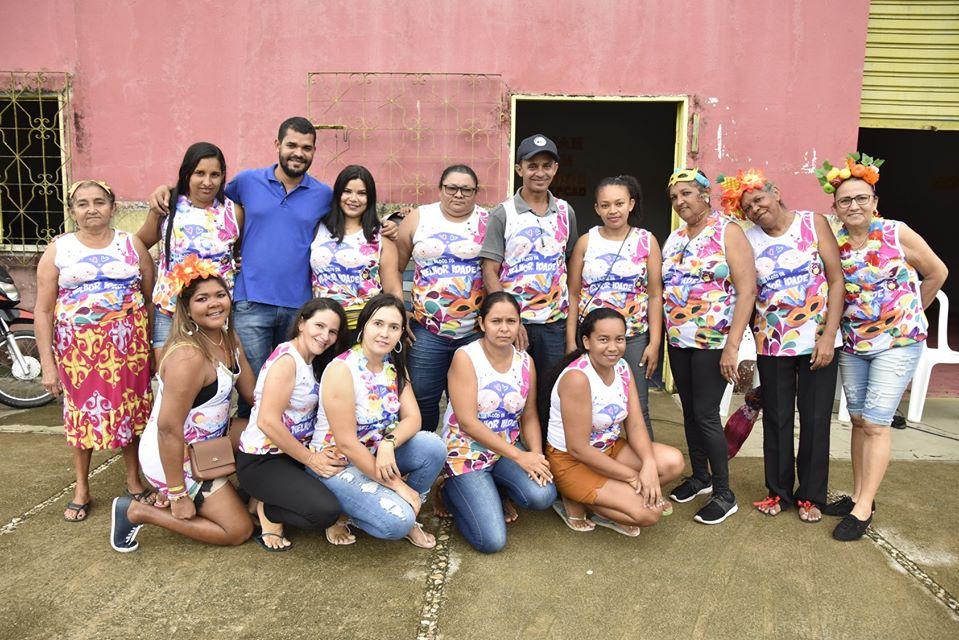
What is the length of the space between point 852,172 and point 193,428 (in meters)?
3.14

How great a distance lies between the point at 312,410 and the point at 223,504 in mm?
541

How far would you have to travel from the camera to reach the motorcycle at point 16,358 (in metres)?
4.97

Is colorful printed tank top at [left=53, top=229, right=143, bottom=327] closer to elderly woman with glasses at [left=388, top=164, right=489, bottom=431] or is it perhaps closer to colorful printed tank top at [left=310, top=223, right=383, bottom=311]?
colorful printed tank top at [left=310, top=223, right=383, bottom=311]

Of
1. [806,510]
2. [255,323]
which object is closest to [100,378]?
[255,323]

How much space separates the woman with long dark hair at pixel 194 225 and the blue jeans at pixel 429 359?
971mm

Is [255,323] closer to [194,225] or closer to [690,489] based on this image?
[194,225]

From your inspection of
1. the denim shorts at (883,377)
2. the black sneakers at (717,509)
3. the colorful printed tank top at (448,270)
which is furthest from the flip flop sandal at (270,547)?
the denim shorts at (883,377)

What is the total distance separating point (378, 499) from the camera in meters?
2.95

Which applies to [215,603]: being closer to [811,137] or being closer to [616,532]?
[616,532]

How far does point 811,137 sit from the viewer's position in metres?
5.40

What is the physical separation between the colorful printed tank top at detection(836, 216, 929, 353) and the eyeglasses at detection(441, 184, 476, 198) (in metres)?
1.80

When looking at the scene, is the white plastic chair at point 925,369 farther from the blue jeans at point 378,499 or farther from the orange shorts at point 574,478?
the blue jeans at point 378,499

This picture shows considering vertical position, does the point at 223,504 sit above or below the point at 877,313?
below

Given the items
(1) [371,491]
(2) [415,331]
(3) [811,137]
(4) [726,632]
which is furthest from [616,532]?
(3) [811,137]
